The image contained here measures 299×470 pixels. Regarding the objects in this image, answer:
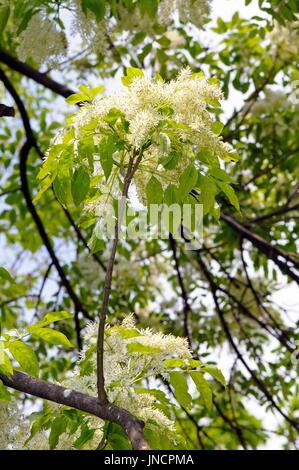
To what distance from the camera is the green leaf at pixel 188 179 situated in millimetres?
1534

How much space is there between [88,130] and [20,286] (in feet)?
12.7

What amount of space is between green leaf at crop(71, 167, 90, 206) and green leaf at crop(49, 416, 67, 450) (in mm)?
458

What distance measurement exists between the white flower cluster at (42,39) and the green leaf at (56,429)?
1710 mm

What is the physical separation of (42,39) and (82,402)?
181cm

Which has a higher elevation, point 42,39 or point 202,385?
point 42,39

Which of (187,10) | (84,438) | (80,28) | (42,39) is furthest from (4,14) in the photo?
(84,438)

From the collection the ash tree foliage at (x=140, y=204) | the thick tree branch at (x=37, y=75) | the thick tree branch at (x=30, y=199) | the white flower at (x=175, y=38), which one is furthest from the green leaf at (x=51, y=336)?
the white flower at (x=175, y=38)

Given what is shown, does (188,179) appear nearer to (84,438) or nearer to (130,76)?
(130,76)

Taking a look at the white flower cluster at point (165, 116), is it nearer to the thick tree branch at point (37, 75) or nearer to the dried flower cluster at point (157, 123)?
the dried flower cluster at point (157, 123)

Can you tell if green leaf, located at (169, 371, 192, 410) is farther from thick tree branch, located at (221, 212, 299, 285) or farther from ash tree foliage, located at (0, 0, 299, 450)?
thick tree branch, located at (221, 212, 299, 285)

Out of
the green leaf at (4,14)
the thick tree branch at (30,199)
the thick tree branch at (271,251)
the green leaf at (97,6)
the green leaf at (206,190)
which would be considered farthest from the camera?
the thick tree branch at (30,199)

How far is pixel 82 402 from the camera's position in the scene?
147 centimetres

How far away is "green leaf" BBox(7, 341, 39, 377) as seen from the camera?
1.54 metres

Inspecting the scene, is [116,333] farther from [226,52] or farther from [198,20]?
[226,52]
